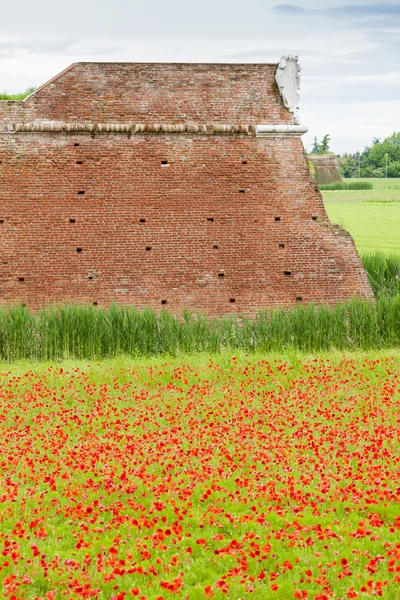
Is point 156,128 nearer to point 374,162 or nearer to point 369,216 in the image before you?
point 369,216

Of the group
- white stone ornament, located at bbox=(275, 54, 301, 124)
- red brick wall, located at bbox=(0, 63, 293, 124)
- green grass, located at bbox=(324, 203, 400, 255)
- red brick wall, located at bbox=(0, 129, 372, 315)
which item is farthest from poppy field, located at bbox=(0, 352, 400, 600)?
green grass, located at bbox=(324, 203, 400, 255)

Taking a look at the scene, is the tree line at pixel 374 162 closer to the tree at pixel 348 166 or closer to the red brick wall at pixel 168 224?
the tree at pixel 348 166

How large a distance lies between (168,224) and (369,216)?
29.4 metres

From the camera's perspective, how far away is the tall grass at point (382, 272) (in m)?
19.0

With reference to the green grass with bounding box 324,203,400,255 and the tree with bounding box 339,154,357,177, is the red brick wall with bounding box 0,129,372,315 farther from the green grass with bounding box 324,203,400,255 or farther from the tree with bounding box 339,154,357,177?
the tree with bounding box 339,154,357,177

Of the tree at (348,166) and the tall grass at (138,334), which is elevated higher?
the tree at (348,166)

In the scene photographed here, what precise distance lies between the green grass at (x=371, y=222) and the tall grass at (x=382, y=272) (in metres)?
5.03

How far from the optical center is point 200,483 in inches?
275

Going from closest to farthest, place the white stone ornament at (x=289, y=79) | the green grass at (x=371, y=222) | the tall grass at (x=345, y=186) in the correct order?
1. the white stone ornament at (x=289, y=79)
2. the green grass at (x=371, y=222)
3. the tall grass at (x=345, y=186)

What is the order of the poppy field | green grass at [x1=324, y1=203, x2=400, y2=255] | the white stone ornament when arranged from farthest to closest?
green grass at [x1=324, y1=203, x2=400, y2=255]
the white stone ornament
the poppy field

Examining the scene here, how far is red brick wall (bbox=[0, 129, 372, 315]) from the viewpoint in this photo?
596 inches

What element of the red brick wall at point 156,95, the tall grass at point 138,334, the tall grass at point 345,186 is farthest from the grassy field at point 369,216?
the tall grass at point 138,334

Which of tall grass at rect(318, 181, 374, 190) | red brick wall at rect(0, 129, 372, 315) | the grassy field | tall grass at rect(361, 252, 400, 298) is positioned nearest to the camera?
red brick wall at rect(0, 129, 372, 315)

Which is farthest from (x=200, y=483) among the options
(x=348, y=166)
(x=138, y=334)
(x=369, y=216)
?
(x=348, y=166)
